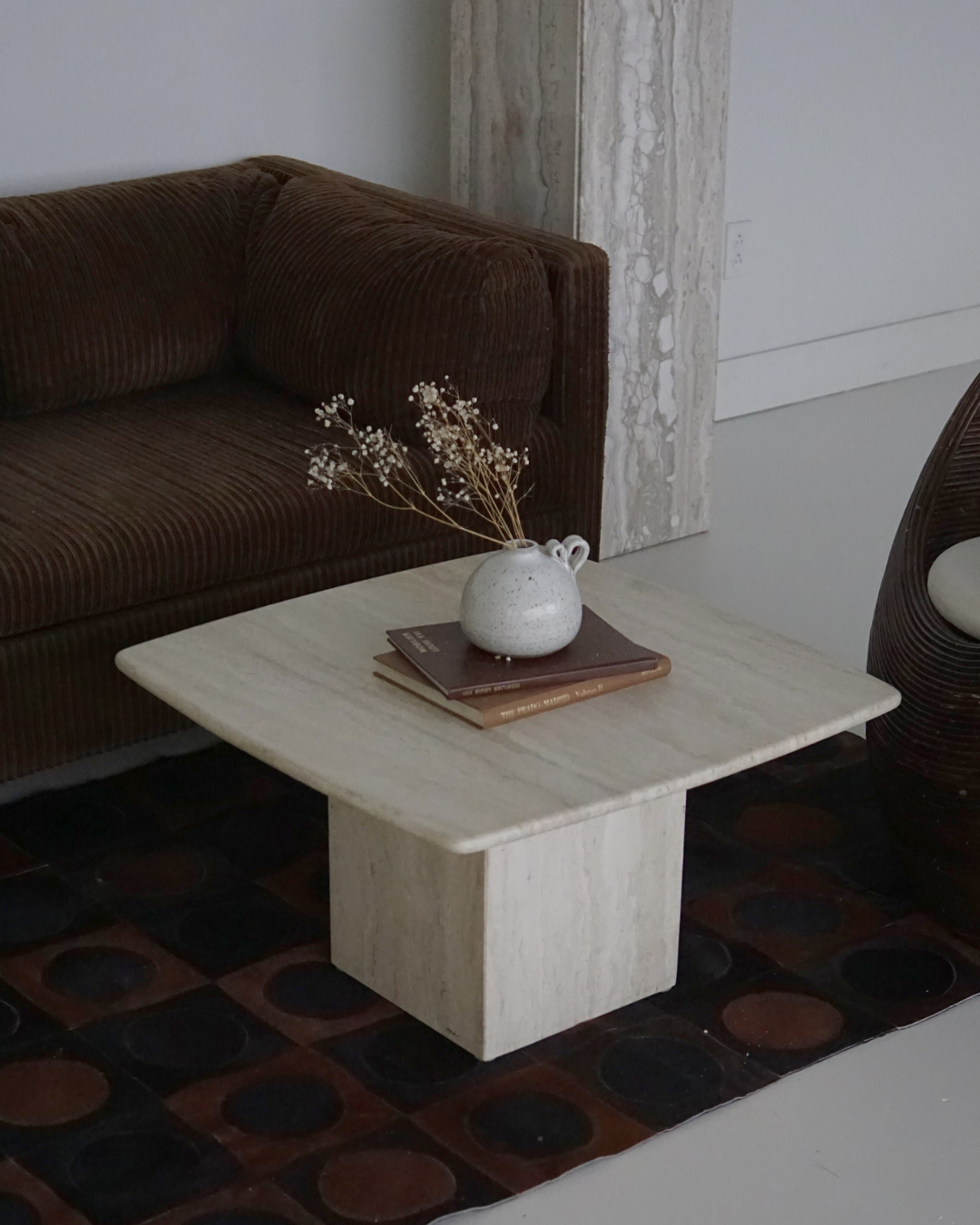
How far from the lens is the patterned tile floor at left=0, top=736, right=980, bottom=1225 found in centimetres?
167

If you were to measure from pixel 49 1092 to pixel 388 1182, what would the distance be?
40 cm

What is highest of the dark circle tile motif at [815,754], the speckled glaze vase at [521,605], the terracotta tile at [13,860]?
the speckled glaze vase at [521,605]

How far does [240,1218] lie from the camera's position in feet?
5.26

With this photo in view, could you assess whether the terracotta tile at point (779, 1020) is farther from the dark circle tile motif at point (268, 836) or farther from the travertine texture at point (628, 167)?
the travertine texture at point (628, 167)

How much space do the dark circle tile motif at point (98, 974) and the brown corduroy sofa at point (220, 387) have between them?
0.36 m

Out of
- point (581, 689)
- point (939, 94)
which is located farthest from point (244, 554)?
point (939, 94)

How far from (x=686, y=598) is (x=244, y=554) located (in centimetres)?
67

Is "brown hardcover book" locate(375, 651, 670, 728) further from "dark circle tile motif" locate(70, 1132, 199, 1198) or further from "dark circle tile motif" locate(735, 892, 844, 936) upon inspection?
"dark circle tile motif" locate(70, 1132, 199, 1198)

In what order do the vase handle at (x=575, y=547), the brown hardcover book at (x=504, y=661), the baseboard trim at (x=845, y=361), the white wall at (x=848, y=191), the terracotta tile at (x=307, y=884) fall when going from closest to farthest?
the brown hardcover book at (x=504, y=661), the vase handle at (x=575, y=547), the terracotta tile at (x=307, y=884), the white wall at (x=848, y=191), the baseboard trim at (x=845, y=361)

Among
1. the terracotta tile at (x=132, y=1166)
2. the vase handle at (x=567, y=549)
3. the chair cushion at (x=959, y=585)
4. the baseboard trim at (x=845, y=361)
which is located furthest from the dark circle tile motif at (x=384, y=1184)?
the baseboard trim at (x=845, y=361)

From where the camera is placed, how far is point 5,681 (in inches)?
87.4

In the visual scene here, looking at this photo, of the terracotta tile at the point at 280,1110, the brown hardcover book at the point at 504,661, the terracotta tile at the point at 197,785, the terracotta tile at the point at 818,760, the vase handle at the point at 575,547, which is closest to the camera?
the terracotta tile at the point at 280,1110

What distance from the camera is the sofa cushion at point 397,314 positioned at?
8.48 ft

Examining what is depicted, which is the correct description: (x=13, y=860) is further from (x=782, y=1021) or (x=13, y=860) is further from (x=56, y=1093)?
(x=782, y=1021)
